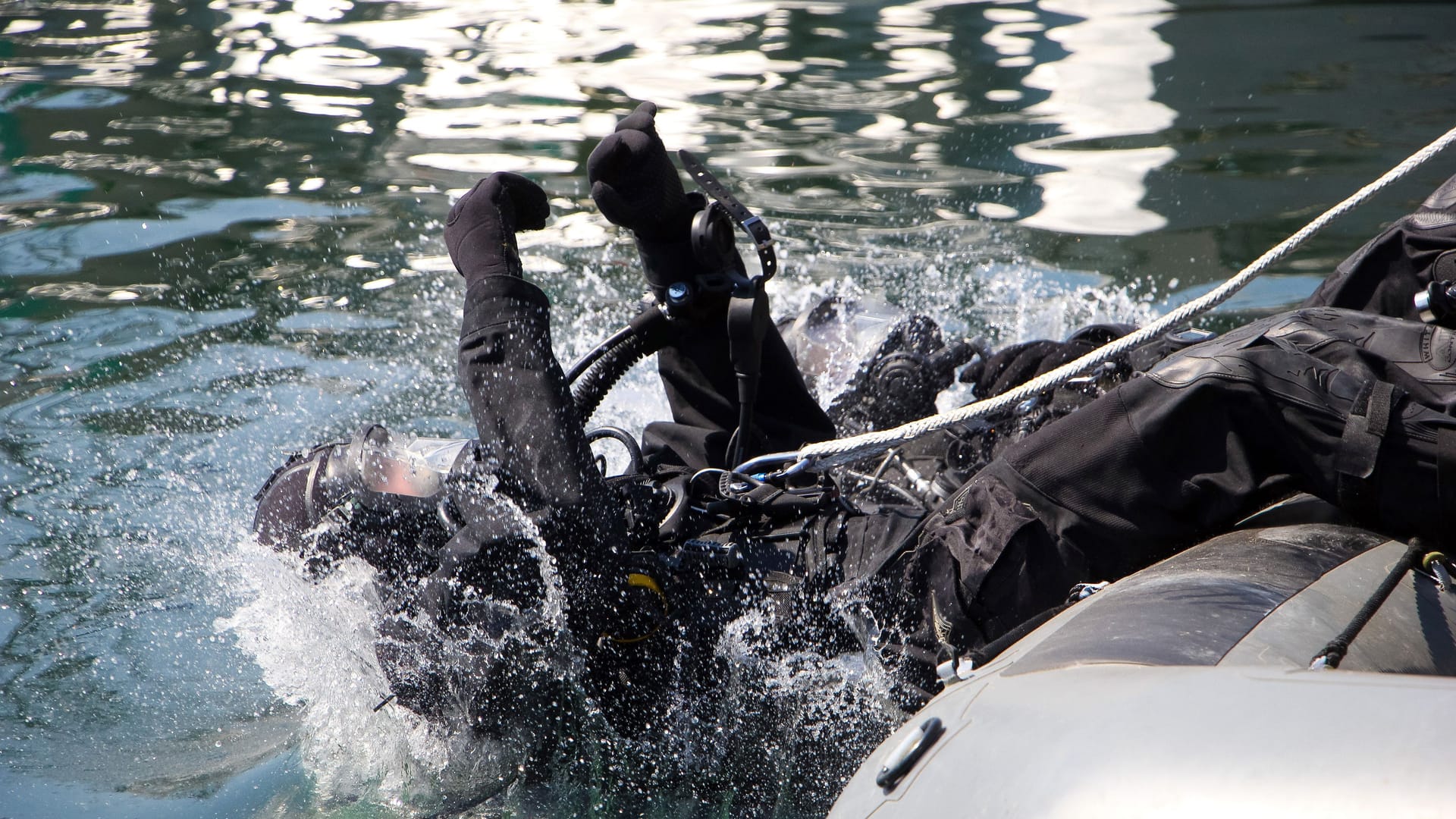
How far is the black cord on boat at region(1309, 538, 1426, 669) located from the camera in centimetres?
150

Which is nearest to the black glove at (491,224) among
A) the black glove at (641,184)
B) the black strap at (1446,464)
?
the black glove at (641,184)

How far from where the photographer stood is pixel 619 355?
292 cm

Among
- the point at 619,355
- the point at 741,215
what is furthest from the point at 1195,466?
the point at 619,355

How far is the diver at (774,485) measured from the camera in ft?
6.75

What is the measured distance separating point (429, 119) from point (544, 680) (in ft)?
18.8

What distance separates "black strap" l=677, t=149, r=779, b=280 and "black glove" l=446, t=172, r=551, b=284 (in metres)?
0.39

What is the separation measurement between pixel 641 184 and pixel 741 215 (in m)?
0.24

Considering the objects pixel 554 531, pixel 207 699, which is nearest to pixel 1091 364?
pixel 554 531

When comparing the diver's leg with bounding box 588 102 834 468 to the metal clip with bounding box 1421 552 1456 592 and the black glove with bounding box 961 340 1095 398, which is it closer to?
the black glove with bounding box 961 340 1095 398

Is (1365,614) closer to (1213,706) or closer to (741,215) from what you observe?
(1213,706)

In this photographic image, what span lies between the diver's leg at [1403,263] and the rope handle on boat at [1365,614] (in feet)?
2.82

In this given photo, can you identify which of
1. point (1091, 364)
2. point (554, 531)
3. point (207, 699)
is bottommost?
point (207, 699)

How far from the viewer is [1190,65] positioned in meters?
7.56

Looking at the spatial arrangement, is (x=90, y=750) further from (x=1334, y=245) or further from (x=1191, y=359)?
(x=1334, y=245)
